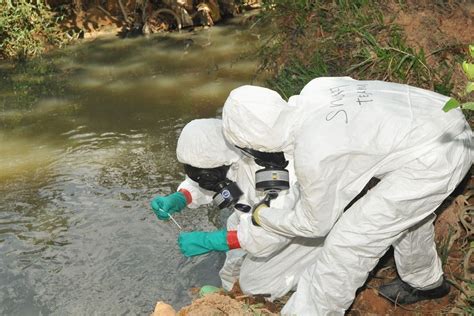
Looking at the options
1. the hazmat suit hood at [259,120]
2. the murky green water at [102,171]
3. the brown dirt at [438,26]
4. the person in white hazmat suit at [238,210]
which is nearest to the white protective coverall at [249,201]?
the person in white hazmat suit at [238,210]

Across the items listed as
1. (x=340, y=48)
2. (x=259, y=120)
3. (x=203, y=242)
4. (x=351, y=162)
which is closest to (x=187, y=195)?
(x=203, y=242)

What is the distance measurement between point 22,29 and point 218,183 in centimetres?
775

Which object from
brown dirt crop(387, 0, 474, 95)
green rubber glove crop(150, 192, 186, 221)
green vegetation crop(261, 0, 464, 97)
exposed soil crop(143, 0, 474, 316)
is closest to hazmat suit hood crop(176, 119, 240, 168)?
green rubber glove crop(150, 192, 186, 221)

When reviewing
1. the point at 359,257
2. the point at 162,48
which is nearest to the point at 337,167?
the point at 359,257

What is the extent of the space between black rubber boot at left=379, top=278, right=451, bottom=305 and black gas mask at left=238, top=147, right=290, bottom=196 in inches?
35.5

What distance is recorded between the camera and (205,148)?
127 inches

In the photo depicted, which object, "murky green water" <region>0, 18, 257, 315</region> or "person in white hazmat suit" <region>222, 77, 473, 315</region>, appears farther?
"murky green water" <region>0, 18, 257, 315</region>

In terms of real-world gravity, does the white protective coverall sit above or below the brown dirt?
below

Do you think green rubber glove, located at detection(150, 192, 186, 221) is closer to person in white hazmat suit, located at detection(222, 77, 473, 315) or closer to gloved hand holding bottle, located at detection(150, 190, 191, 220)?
gloved hand holding bottle, located at detection(150, 190, 191, 220)

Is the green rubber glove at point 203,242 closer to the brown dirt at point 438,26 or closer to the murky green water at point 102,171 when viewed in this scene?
the murky green water at point 102,171

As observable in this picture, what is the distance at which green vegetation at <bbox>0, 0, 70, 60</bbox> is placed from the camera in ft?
31.9

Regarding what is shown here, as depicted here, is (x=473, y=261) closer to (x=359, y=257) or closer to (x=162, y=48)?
(x=359, y=257)

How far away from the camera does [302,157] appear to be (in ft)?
8.46

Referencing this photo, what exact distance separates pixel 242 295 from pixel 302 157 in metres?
1.19
